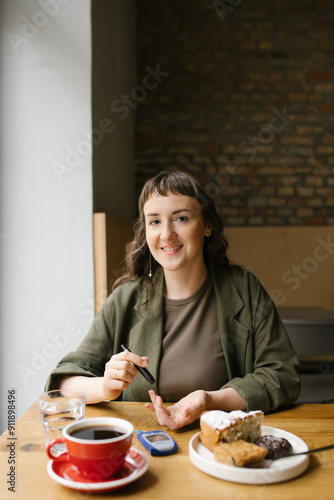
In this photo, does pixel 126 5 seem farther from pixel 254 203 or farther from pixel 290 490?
pixel 290 490

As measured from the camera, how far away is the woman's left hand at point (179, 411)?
3.31 feet

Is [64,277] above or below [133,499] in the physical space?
above

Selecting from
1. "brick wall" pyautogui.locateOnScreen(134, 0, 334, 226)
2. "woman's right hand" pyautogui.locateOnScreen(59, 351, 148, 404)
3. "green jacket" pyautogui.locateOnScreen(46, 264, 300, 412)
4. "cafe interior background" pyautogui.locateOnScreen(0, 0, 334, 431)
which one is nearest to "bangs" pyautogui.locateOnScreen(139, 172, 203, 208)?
"green jacket" pyautogui.locateOnScreen(46, 264, 300, 412)

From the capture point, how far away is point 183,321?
1.47 meters

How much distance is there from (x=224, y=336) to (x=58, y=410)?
2.07ft

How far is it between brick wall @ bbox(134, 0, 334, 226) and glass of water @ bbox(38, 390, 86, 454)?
3.01 meters

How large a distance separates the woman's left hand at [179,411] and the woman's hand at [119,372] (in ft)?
0.32

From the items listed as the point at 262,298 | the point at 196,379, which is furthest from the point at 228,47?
the point at 196,379

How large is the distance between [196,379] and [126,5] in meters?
3.02

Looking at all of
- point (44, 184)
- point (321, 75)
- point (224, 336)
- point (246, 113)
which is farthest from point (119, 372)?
point (321, 75)

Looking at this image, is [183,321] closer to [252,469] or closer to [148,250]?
[148,250]

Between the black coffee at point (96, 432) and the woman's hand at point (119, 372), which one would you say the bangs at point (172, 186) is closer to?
the woman's hand at point (119, 372)

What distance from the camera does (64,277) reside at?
2041 millimetres

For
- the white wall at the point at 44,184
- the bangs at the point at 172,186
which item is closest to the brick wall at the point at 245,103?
the white wall at the point at 44,184
